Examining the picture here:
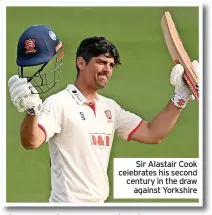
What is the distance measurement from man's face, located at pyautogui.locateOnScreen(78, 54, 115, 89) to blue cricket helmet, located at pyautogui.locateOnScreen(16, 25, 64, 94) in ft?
0.57

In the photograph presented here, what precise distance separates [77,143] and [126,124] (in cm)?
36

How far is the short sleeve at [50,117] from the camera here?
400cm

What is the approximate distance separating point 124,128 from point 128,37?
1.81 ft

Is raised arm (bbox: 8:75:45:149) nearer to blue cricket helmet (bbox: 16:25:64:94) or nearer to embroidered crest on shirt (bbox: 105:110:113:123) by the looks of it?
blue cricket helmet (bbox: 16:25:64:94)

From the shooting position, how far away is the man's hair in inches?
166

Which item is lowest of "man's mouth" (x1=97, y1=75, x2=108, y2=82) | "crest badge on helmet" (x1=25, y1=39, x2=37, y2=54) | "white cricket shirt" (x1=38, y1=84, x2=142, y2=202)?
"white cricket shirt" (x1=38, y1=84, x2=142, y2=202)

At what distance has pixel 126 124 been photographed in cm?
432

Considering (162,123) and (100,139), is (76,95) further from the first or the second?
(162,123)

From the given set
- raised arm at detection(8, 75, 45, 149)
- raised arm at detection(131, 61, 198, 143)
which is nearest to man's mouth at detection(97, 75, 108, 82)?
raised arm at detection(131, 61, 198, 143)

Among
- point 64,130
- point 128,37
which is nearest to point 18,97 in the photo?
point 64,130

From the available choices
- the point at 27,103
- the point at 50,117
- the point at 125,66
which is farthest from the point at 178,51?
the point at 27,103

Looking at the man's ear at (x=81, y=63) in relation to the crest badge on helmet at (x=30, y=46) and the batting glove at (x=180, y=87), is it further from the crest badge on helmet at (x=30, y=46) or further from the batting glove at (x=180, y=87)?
the batting glove at (x=180, y=87)

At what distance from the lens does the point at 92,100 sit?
4.22 m
